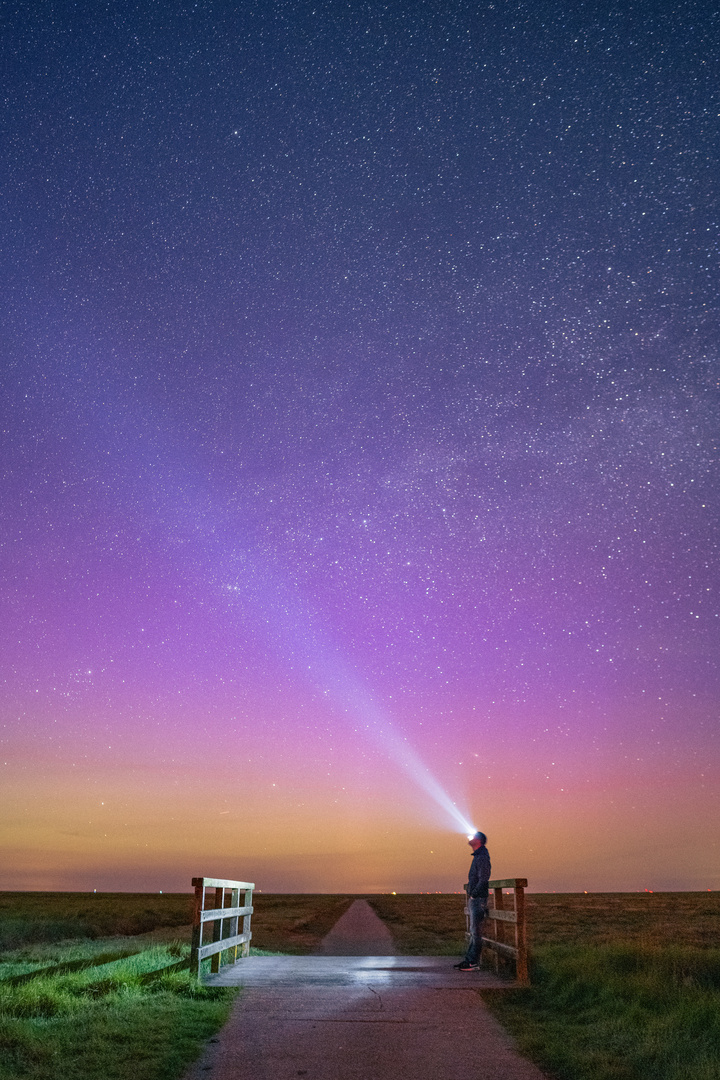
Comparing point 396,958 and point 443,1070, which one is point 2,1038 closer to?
point 443,1070

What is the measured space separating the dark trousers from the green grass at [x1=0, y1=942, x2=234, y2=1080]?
3620 millimetres

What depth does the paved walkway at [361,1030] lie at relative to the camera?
588 centimetres

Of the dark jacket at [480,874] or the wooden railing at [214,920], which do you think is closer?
the wooden railing at [214,920]

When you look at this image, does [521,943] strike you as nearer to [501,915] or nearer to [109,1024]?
Answer: [501,915]

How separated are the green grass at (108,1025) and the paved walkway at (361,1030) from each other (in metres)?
0.29

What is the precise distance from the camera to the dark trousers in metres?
10.9

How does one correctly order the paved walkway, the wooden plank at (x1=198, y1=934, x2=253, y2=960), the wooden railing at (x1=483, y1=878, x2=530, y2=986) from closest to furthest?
the paved walkway, the wooden plank at (x1=198, y1=934, x2=253, y2=960), the wooden railing at (x1=483, y1=878, x2=530, y2=986)

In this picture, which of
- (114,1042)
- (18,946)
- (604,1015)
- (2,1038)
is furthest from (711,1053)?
(18,946)

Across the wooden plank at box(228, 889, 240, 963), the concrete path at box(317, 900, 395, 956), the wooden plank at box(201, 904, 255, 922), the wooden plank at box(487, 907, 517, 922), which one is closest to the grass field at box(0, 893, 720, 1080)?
the wooden plank at box(487, 907, 517, 922)

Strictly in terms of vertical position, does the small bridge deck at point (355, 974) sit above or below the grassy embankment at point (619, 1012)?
below

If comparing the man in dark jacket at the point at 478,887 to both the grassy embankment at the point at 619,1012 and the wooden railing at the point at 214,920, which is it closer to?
the grassy embankment at the point at 619,1012

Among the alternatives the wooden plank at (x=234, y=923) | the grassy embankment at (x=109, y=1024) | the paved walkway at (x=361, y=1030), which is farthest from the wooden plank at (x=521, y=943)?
the wooden plank at (x=234, y=923)

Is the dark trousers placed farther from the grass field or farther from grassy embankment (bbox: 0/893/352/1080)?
grassy embankment (bbox: 0/893/352/1080)

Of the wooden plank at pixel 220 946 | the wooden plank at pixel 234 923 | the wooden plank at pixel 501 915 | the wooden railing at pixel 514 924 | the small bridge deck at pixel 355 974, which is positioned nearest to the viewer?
the wooden plank at pixel 220 946
